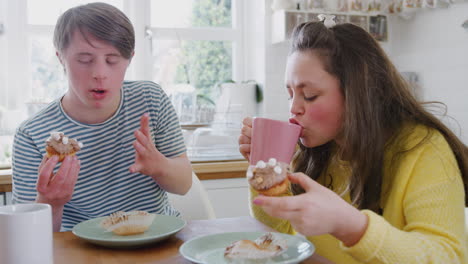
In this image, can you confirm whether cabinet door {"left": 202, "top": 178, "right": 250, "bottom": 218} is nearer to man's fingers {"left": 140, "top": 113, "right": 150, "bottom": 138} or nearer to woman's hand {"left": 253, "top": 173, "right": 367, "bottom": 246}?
man's fingers {"left": 140, "top": 113, "right": 150, "bottom": 138}

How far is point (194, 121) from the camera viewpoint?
9.60 ft

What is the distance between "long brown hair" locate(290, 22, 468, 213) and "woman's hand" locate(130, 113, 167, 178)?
391mm

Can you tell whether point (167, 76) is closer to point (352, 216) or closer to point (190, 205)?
point (190, 205)

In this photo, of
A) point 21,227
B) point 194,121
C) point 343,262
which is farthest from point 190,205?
point 194,121

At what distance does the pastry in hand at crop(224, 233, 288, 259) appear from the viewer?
0.88m

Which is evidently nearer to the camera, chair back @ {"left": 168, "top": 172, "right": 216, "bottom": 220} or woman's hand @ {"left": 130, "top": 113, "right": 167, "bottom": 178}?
woman's hand @ {"left": 130, "top": 113, "right": 167, "bottom": 178}

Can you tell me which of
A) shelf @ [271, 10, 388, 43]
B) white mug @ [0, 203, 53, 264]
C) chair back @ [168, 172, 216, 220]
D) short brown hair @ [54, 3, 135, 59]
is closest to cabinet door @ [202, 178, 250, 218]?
chair back @ [168, 172, 216, 220]

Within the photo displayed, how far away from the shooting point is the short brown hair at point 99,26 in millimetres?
1229

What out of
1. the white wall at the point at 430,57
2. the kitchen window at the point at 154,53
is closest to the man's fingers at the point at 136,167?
the kitchen window at the point at 154,53

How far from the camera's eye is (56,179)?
1.06 metres

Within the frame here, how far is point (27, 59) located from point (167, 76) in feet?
2.59

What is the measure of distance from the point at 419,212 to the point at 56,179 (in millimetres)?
724

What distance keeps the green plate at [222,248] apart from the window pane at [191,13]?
7.33 feet

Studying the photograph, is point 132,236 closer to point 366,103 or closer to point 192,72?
point 366,103
